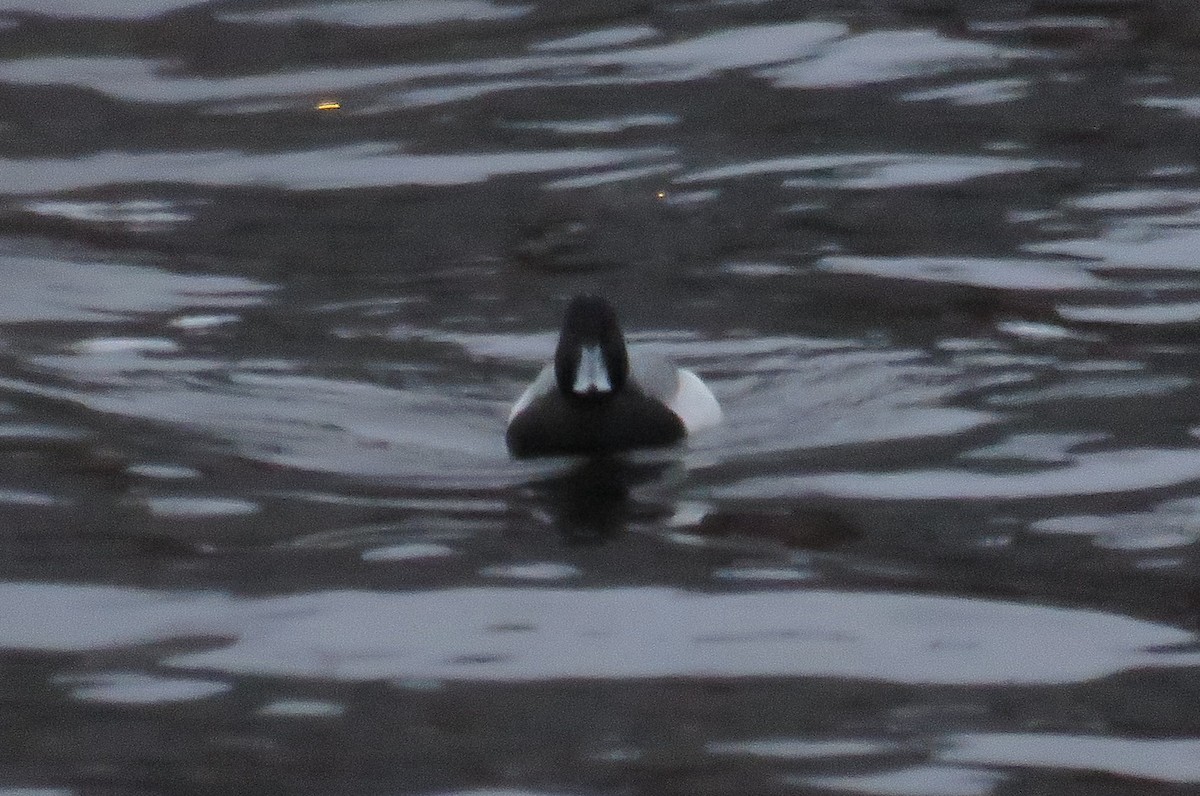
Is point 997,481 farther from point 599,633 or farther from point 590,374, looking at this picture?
point 599,633

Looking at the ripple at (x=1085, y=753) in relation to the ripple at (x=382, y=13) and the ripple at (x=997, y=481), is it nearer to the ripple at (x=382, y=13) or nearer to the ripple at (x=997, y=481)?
the ripple at (x=997, y=481)

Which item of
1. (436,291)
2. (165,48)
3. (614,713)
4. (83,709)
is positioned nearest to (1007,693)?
(614,713)

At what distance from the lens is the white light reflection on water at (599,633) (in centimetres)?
832

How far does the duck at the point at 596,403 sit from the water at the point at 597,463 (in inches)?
4.2

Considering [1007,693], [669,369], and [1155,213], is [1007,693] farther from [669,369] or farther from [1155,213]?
[1155,213]

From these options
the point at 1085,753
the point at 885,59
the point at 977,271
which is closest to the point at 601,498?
the point at 1085,753

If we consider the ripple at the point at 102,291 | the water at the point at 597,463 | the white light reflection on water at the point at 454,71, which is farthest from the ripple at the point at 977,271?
the white light reflection on water at the point at 454,71

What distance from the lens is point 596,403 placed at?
10867 mm

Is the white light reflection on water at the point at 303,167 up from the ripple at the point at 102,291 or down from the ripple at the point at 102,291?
up

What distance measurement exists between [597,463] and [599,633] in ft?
7.25

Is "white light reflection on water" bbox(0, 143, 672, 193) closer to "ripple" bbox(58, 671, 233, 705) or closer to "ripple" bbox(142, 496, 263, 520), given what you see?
"ripple" bbox(142, 496, 263, 520)

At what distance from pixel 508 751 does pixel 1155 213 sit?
24.0ft

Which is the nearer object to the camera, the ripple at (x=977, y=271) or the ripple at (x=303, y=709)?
the ripple at (x=303, y=709)

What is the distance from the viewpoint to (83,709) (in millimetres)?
8000
